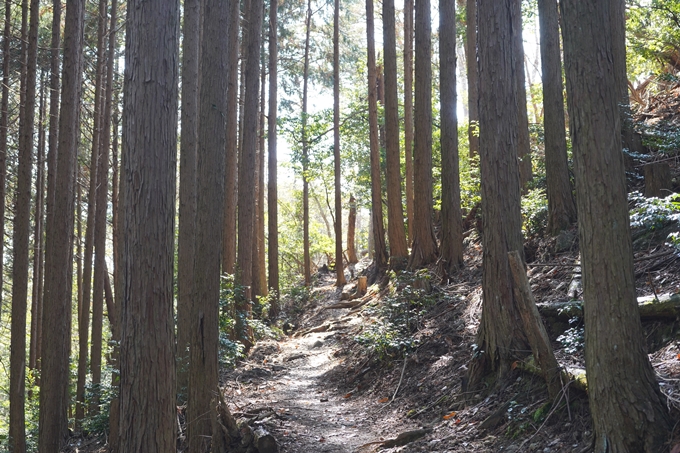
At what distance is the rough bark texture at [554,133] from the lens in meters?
9.61

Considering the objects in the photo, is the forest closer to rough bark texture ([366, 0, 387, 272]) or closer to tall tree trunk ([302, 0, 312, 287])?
rough bark texture ([366, 0, 387, 272])

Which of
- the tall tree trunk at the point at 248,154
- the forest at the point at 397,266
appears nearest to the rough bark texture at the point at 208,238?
the forest at the point at 397,266

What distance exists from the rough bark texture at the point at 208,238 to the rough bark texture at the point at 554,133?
19.5ft

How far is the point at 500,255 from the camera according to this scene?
6.64 meters

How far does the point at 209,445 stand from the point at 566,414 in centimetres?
427

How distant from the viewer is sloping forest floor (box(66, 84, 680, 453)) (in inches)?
205

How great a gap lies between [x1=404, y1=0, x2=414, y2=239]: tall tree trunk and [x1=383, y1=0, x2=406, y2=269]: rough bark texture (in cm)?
188

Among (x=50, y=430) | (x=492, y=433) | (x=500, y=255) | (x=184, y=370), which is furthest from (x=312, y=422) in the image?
(x=50, y=430)

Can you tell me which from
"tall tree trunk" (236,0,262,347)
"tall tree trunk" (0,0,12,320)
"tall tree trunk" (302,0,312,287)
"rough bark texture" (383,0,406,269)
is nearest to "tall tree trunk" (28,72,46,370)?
"tall tree trunk" (0,0,12,320)

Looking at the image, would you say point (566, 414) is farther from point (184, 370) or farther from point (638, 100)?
point (638, 100)

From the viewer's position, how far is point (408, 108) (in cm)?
2042

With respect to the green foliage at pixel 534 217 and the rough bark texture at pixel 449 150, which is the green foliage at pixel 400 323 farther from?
the green foliage at pixel 534 217

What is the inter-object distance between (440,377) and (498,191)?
9.70 ft

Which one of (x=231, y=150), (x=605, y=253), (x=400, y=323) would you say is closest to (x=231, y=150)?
(x=231, y=150)
